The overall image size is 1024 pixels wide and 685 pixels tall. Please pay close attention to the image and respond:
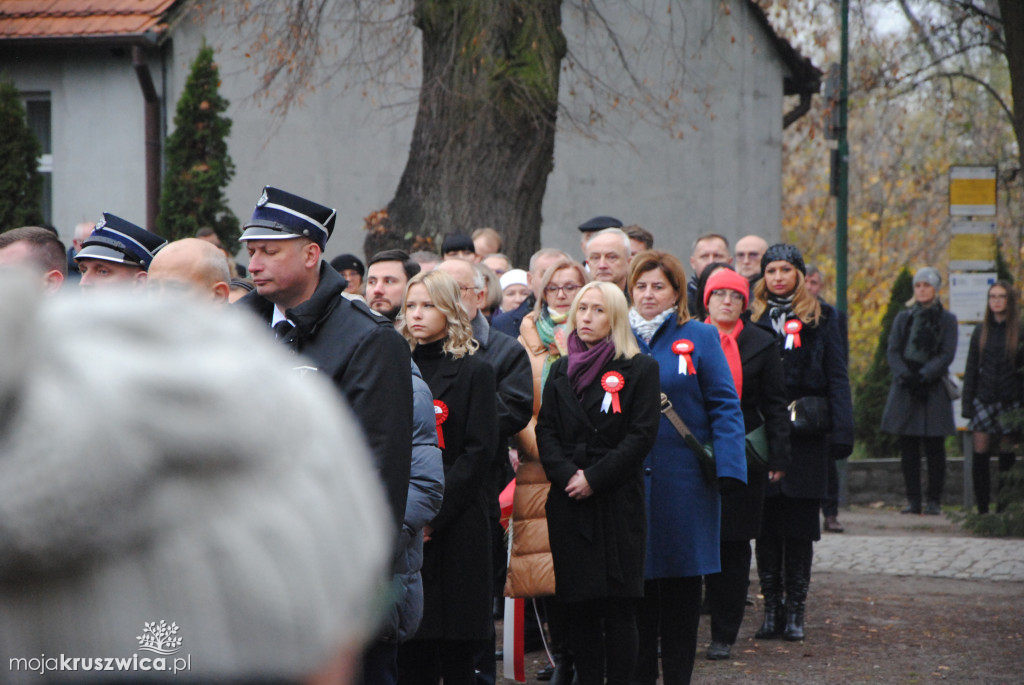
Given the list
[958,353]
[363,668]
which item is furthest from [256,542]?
[958,353]

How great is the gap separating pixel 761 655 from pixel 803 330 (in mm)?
1932

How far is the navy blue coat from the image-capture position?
19.4ft

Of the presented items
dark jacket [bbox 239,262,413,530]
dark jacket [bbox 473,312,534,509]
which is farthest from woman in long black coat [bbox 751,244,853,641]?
dark jacket [bbox 239,262,413,530]

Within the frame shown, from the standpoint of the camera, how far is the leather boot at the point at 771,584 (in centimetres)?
742

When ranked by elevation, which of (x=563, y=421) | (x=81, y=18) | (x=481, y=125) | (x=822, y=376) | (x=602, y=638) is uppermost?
(x=81, y=18)

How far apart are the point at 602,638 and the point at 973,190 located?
8.51m

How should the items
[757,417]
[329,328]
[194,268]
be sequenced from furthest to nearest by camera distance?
[757,417] < [194,268] < [329,328]

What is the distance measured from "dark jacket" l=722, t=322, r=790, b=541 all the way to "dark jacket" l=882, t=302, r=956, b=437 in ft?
19.9

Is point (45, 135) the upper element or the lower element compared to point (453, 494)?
upper

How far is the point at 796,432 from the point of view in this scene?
294 inches

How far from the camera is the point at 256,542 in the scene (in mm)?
866

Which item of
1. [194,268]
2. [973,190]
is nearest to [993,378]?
[973,190]

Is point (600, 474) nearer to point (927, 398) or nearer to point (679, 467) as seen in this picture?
point (679, 467)

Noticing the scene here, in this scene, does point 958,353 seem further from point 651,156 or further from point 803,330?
point 651,156
